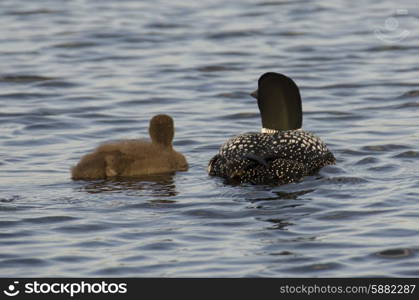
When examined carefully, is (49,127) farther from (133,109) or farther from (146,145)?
(146,145)

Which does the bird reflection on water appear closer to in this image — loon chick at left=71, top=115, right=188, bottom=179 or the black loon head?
loon chick at left=71, top=115, right=188, bottom=179

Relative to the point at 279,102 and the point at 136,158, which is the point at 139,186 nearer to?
the point at 136,158

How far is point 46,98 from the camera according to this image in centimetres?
1267

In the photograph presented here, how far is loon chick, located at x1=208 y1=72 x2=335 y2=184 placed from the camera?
8695 millimetres

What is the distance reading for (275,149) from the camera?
350 inches

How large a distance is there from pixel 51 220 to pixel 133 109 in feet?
13.9

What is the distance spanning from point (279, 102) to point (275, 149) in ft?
2.31

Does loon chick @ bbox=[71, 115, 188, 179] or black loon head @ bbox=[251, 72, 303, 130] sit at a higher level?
black loon head @ bbox=[251, 72, 303, 130]

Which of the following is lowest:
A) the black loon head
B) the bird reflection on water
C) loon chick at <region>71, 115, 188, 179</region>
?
the bird reflection on water

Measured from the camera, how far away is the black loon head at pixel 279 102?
9438 mm

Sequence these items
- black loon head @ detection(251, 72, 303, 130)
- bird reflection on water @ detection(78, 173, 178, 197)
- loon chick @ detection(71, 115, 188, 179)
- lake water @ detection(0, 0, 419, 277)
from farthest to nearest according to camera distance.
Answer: black loon head @ detection(251, 72, 303, 130), loon chick @ detection(71, 115, 188, 179), bird reflection on water @ detection(78, 173, 178, 197), lake water @ detection(0, 0, 419, 277)

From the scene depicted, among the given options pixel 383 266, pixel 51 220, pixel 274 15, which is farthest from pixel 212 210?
pixel 274 15

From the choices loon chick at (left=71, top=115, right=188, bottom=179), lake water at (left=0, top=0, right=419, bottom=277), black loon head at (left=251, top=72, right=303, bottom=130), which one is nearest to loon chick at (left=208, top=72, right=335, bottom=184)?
black loon head at (left=251, top=72, right=303, bottom=130)

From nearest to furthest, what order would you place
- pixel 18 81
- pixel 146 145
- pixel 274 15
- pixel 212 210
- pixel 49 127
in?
1. pixel 212 210
2. pixel 146 145
3. pixel 49 127
4. pixel 18 81
5. pixel 274 15
